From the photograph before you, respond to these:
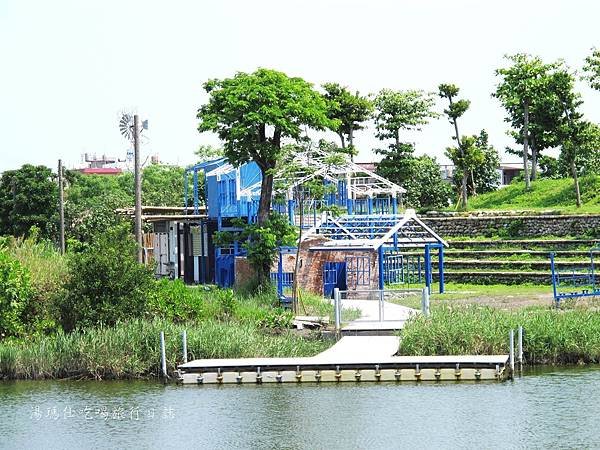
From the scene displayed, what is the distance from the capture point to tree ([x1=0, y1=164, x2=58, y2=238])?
6612 cm

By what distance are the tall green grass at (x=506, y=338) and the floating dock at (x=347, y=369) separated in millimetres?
557

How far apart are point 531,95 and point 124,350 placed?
31.9 metres

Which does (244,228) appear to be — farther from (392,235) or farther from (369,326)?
(369,326)

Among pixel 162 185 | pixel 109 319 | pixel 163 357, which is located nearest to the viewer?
pixel 163 357

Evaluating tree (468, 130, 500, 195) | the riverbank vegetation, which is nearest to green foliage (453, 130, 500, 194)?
tree (468, 130, 500, 195)

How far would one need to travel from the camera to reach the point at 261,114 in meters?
37.5

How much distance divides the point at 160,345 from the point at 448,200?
32879 millimetres

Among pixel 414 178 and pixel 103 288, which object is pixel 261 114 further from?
pixel 414 178

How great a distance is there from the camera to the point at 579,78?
5116 centimetres

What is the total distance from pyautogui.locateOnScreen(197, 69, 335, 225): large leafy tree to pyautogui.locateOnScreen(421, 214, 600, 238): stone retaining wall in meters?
12.7

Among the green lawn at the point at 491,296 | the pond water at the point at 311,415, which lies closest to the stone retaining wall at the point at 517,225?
the green lawn at the point at 491,296

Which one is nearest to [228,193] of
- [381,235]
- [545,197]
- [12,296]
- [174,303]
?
[381,235]

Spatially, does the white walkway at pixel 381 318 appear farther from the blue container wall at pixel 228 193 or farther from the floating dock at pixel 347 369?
the blue container wall at pixel 228 193

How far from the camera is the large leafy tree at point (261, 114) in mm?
37562
